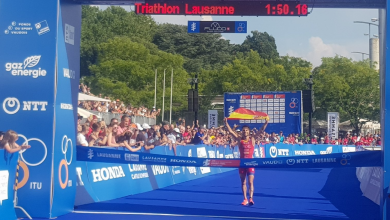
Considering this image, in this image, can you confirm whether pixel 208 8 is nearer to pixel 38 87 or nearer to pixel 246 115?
pixel 38 87

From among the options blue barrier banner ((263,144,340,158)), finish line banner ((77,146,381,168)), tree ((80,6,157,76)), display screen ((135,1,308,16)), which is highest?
tree ((80,6,157,76))

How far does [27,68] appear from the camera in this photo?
10117mm

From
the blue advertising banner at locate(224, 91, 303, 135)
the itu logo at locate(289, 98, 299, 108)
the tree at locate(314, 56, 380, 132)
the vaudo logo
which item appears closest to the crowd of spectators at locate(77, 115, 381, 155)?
the vaudo logo

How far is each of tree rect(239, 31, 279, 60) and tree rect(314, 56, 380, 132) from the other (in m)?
28.1

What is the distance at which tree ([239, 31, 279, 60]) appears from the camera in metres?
88.2

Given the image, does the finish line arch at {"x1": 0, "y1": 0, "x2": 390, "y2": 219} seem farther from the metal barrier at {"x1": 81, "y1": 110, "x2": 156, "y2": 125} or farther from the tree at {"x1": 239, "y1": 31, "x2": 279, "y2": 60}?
the tree at {"x1": 239, "y1": 31, "x2": 279, "y2": 60}

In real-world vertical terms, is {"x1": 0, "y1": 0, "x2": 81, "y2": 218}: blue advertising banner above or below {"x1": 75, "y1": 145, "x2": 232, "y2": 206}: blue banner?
above

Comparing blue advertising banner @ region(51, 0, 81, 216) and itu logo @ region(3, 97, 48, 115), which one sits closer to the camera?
itu logo @ region(3, 97, 48, 115)

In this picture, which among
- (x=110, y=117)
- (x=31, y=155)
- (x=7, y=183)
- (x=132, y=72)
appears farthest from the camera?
(x=132, y=72)

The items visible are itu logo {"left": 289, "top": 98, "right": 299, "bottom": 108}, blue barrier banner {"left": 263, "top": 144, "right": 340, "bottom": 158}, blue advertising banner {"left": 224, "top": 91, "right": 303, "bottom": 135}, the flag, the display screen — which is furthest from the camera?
blue advertising banner {"left": 224, "top": 91, "right": 303, "bottom": 135}

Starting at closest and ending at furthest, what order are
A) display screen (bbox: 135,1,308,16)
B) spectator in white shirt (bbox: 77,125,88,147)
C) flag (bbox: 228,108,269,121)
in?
1. display screen (bbox: 135,1,308,16)
2. spectator in white shirt (bbox: 77,125,88,147)
3. flag (bbox: 228,108,269,121)

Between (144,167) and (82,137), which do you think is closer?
(82,137)

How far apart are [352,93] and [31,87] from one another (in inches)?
2037

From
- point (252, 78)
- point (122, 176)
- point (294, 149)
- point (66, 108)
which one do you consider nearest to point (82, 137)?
point (122, 176)
